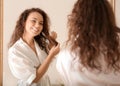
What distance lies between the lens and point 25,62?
1.54m

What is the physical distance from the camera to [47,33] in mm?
→ 1700

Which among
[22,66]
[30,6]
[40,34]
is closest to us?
[22,66]

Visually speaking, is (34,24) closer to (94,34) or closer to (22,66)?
(22,66)

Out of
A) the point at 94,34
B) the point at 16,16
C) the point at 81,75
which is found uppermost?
the point at 16,16

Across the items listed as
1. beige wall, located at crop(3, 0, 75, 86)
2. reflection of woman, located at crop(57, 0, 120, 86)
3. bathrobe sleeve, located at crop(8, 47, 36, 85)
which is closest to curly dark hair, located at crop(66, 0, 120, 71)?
reflection of woman, located at crop(57, 0, 120, 86)

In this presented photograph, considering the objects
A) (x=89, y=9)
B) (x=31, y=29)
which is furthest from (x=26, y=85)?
(x=89, y=9)

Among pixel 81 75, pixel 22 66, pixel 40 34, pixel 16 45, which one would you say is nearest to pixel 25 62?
pixel 22 66

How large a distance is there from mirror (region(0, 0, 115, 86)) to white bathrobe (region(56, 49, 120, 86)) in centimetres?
Answer: 84

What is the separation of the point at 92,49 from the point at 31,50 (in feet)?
2.02

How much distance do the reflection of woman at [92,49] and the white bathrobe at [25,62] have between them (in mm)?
455

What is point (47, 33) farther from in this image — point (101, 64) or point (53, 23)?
point (101, 64)

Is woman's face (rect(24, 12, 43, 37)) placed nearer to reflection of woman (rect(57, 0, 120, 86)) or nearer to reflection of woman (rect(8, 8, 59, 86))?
reflection of woman (rect(8, 8, 59, 86))

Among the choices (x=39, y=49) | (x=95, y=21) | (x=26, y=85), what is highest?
(x=95, y=21)

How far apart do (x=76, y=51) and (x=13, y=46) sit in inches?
25.3
